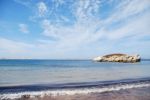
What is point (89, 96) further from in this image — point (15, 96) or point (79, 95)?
point (15, 96)

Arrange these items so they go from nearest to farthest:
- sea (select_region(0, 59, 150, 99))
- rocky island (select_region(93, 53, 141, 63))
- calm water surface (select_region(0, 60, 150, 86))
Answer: sea (select_region(0, 59, 150, 99)) → calm water surface (select_region(0, 60, 150, 86)) → rocky island (select_region(93, 53, 141, 63))

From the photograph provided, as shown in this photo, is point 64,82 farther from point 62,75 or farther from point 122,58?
point 122,58

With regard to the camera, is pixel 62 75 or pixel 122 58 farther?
pixel 122 58

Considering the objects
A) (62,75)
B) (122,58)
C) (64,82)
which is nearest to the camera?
(64,82)

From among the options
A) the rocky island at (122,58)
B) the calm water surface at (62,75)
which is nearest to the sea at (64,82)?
the calm water surface at (62,75)

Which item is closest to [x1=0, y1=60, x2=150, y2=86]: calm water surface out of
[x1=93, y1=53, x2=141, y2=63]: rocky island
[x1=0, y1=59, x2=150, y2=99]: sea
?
[x1=0, y1=59, x2=150, y2=99]: sea

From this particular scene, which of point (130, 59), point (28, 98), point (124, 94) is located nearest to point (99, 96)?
point (124, 94)

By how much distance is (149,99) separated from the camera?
144 inches

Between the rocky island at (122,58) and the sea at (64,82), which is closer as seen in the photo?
the sea at (64,82)

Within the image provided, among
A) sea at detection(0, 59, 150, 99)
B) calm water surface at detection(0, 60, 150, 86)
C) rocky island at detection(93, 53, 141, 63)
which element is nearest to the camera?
sea at detection(0, 59, 150, 99)

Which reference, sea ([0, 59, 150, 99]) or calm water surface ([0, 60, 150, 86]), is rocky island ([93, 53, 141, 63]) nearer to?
A: calm water surface ([0, 60, 150, 86])

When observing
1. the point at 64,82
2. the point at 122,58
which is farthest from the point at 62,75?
the point at 122,58

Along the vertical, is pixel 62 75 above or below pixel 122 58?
below

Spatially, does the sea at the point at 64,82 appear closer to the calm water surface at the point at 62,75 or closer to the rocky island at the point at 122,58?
the calm water surface at the point at 62,75
